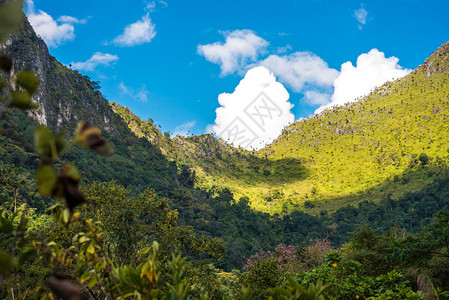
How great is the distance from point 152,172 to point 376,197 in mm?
52284

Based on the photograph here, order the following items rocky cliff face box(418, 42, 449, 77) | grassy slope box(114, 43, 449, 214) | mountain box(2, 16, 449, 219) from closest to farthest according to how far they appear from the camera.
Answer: mountain box(2, 16, 449, 219), grassy slope box(114, 43, 449, 214), rocky cliff face box(418, 42, 449, 77)

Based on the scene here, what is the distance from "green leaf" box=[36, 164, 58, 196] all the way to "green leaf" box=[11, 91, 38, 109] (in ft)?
0.55

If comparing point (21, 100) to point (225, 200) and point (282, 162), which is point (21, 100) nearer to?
point (225, 200)

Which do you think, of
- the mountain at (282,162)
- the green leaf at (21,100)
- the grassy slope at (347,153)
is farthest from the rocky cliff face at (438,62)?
the green leaf at (21,100)

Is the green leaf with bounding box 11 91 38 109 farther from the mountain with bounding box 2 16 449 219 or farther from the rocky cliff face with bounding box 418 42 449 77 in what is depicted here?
the rocky cliff face with bounding box 418 42 449 77

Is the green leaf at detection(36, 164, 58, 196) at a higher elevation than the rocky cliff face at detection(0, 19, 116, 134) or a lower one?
lower

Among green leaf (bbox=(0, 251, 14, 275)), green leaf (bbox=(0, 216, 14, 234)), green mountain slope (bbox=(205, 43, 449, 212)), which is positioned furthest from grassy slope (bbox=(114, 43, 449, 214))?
green leaf (bbox=(0, 251, 14, 275))

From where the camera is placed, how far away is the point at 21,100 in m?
0.63

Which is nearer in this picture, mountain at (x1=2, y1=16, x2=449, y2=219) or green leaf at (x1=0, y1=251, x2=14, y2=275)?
green leaf at (x1=0, y1=251, x2=14, y2=275)

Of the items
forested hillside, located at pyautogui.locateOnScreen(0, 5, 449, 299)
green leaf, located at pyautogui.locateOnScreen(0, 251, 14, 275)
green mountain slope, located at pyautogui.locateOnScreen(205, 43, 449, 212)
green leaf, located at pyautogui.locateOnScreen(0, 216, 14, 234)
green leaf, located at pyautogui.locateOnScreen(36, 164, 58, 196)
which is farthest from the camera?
green mountain slope, located at pyautogui.locateOnScreen(205, 43, 449, 212)

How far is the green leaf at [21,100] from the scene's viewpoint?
62cm

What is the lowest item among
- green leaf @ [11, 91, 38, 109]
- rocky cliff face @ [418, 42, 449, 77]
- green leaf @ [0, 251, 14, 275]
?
green leaf @ [0, 251, 14, 275]

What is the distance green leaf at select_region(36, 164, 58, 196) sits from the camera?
1.75 ft

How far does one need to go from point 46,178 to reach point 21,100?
22cm
